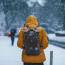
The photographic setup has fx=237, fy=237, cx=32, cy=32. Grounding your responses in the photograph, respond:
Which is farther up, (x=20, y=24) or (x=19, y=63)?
(x=19, y=63)

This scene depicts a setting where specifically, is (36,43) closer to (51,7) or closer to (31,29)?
(31,29)

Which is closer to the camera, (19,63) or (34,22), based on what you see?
(34,22)

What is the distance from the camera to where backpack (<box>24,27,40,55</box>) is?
5.14 meters

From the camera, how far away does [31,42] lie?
5.18 m

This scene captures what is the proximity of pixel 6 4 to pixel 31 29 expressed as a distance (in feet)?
160

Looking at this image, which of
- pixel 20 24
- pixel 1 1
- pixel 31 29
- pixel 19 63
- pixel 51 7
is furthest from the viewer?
pixel 20 24

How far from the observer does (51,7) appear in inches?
2872

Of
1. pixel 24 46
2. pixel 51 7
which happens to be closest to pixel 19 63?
pixel 24 46

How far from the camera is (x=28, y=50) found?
204 inches

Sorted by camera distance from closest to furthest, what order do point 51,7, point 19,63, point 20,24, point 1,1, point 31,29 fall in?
point 31,29 → point 19,63 → point 1,1 → point 51,7 → point 20,24

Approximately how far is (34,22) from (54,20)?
75645 mm

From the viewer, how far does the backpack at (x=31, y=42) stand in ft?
16.9

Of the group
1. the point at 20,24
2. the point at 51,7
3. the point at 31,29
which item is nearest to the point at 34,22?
the point at 31,29

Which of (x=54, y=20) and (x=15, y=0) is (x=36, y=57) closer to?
(x=15, y=0)
